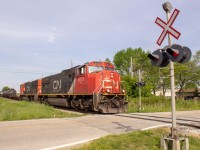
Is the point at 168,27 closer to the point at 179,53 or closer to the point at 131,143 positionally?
the point at 179,53

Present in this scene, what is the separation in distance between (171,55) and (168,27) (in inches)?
34.6

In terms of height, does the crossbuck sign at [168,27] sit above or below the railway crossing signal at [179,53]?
above

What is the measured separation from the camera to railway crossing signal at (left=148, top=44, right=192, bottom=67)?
588 centimetres

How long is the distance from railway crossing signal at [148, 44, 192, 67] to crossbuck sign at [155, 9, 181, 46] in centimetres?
37

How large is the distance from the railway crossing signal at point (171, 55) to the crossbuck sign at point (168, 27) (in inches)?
14.5

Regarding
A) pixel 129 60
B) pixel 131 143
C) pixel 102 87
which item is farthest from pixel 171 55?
pixel 129 60

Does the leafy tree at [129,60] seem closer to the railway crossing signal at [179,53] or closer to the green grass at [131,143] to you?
the green grass at [131,143]

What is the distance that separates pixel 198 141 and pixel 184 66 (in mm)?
46529

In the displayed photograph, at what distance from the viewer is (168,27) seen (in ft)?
21.1

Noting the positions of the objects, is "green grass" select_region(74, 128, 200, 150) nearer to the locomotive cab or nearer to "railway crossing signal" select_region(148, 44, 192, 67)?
"railway crossing signal" select_region(148, 44, 192, 67)

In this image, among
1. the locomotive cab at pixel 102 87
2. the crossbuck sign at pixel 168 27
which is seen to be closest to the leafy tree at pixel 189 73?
the locomotive cab at pixel 102 87

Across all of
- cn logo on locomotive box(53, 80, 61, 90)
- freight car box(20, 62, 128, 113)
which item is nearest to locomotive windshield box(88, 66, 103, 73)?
freight car box(20, 62, 128, 113)

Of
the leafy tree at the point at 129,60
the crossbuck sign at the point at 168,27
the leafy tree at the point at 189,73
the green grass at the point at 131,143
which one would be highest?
the leafy tree at the point at 129,60

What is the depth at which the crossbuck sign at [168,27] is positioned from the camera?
20.5ft
